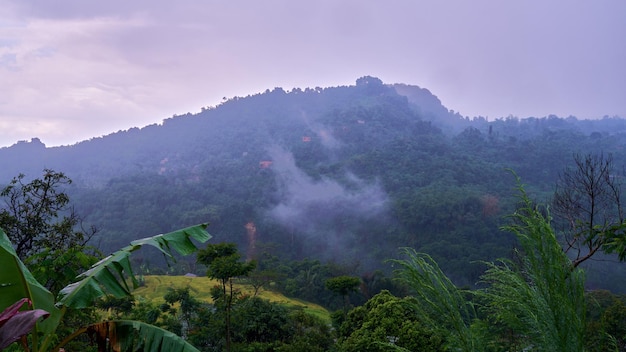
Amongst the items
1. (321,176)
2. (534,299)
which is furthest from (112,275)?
(321,176)

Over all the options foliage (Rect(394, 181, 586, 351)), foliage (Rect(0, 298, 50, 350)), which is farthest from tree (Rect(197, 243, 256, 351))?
foliage (Rect(0, 298, 50, 350))

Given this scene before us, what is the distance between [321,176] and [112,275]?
66.1 meters

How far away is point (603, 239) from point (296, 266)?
2922cm

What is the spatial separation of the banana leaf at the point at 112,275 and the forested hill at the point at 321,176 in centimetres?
953

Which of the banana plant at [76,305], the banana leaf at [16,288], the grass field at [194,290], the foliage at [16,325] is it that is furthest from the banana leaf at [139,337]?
the grass field at [194,290]

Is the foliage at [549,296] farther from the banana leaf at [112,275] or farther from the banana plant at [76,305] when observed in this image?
the banana leaf at [112,275]

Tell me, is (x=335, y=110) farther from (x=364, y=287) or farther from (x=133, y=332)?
(x=133, y=332)

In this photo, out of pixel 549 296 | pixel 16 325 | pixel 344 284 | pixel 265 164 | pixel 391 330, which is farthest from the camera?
pixel 265 164

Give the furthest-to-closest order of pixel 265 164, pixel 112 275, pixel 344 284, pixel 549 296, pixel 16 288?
pixel 265 164 < pixel 344 284 < pixel 112 275 < pixel 16 288 < pixel 549 296

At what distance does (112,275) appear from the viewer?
312cm

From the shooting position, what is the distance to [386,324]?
9.35 m

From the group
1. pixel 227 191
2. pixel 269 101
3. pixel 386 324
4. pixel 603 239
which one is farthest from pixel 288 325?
pixel 269 101

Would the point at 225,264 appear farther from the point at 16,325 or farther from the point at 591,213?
the point at 16,325

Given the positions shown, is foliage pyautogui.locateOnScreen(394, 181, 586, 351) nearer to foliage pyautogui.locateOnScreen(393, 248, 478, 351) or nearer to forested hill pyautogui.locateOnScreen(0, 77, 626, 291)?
foliage pyautogui.locateOnScreen(393, 248, 478, 351)
